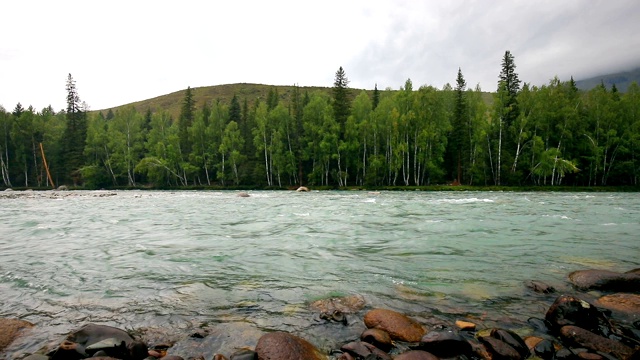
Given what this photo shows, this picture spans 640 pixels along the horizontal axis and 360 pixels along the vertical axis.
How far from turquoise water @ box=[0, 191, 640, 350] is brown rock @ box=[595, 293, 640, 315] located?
1.00 meters

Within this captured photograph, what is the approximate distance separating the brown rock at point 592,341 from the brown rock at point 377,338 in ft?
8.19

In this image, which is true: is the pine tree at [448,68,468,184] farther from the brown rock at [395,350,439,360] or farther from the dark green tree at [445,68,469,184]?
the brown rock at [395,350,439,360]

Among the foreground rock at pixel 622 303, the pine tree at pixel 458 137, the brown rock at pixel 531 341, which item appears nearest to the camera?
the brown rock at pixel 531 341

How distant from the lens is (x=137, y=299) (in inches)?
265

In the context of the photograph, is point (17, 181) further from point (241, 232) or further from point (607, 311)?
point (607, 311)

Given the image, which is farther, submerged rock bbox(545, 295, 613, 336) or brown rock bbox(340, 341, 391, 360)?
submerged rock bbox(545, 295, 613, 336)

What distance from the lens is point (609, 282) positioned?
7016 millimetres

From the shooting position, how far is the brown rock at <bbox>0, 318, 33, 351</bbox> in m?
4.91

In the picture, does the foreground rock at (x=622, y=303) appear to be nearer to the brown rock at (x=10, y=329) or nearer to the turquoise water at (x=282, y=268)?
the turquoise water at (x=282, y=268)

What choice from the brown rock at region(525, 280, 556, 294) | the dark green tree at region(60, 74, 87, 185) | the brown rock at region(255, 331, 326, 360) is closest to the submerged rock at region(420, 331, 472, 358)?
→ the brown rock at region(255, 331, 326, 360)

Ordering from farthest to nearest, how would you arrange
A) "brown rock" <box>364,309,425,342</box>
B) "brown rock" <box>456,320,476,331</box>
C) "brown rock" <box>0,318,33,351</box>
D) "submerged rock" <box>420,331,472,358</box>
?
1. "brown rock" <box>456,320,476,331</box>
2. "brown rock" <box>364,309,425,342</box>
3. "brown rock" <box>0,318,33,351</box>
4. "submerged rock" <box>420,331,472,358</box>

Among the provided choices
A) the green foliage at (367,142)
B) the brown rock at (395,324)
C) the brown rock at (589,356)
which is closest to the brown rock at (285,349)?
the brown rock at (395,324)

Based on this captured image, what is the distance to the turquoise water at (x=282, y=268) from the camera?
6094 millimetres

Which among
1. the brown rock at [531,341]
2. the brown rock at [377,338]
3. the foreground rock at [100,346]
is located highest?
the foreground rock at [100,346]
